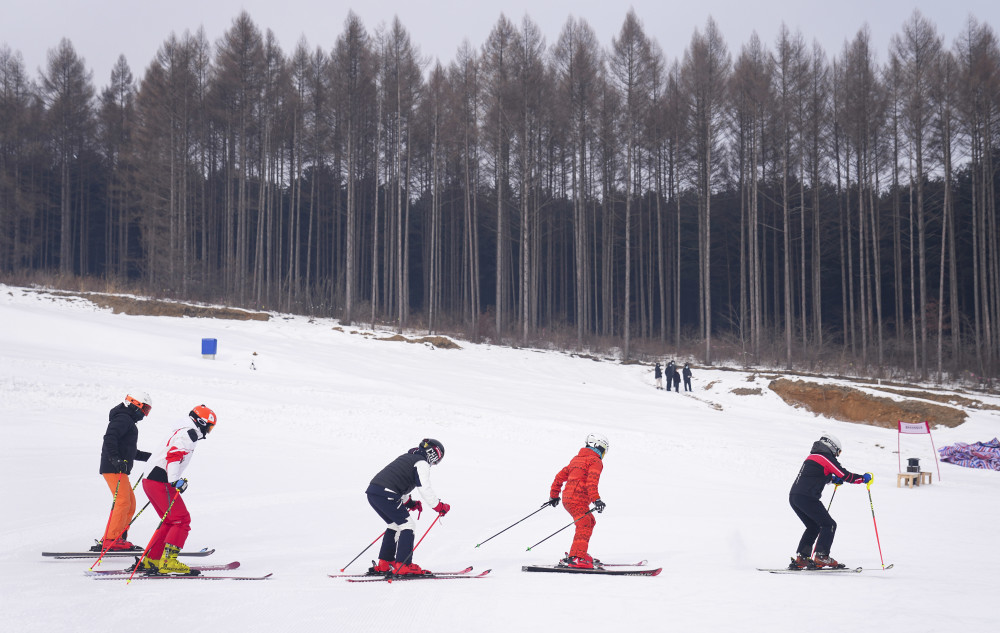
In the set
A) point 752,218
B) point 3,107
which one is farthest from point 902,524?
point 3,107

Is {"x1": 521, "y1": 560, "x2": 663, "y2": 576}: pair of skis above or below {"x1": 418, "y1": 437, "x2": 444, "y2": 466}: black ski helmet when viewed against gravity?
below

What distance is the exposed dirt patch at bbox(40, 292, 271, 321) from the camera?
98.0 ft

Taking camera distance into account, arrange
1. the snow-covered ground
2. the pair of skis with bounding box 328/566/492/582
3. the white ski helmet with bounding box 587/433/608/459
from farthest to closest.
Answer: the white ski helmet with bounding box 587/433/608/459 < the pair of skis with bounding box 328/566/492/582 < the snow-covered ground

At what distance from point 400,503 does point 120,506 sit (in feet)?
10.6

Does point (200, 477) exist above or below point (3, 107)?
below

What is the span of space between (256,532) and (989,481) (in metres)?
15.7

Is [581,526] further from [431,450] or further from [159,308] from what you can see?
[159,308]

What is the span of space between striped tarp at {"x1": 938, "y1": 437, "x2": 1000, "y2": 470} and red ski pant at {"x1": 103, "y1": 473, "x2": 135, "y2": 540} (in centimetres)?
1896

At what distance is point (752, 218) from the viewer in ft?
108

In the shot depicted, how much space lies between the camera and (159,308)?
3002cm

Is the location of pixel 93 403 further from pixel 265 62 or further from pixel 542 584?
pixel 265 62

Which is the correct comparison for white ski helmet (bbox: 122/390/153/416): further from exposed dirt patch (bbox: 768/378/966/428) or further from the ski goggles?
exposed dirt patch (bbox: 768/378/966/428)

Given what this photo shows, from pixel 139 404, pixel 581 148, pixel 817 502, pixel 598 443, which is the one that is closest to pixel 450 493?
pixel 598 443

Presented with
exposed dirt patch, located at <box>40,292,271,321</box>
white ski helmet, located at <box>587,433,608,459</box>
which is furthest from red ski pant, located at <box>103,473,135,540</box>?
exposed dirt patch, located at <box>40,292,271,321</box>
